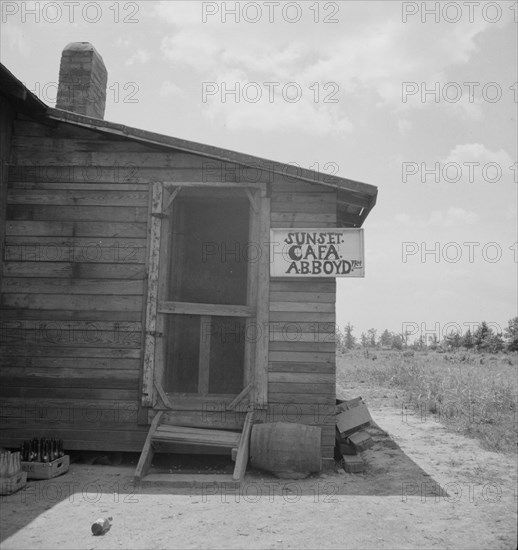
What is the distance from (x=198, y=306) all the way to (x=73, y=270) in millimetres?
1736

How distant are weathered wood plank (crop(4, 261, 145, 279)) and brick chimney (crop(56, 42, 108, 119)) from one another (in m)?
2.65

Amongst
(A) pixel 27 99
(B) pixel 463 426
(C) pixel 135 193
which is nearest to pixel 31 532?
(C) pixel 135 193

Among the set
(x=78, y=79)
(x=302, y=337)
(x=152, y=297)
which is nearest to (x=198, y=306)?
(x=152, y=297)

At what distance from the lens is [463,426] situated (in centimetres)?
927

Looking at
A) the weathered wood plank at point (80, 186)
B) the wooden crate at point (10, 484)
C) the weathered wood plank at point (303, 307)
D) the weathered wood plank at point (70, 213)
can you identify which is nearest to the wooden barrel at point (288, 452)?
the weathered wood plank at point (303, 307)

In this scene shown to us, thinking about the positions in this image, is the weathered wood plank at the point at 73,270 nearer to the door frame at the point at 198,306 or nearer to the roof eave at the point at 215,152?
the door frame at the point at 198,306

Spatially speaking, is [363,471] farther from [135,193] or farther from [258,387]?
[135,193]

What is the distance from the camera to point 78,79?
8539mm

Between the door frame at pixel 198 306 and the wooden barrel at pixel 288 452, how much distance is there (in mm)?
556

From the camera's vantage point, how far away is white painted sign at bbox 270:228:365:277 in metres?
7.04

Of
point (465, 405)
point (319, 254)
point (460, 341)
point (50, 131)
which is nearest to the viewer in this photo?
point (319, 254)

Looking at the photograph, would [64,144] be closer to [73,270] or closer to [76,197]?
[76,197]

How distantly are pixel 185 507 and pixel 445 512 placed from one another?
249 cm

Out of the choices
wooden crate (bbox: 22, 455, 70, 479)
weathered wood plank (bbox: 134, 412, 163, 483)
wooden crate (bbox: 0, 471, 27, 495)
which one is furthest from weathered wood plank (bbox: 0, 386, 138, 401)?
wooden crate (bbox: 0, 471, 27, 495)
